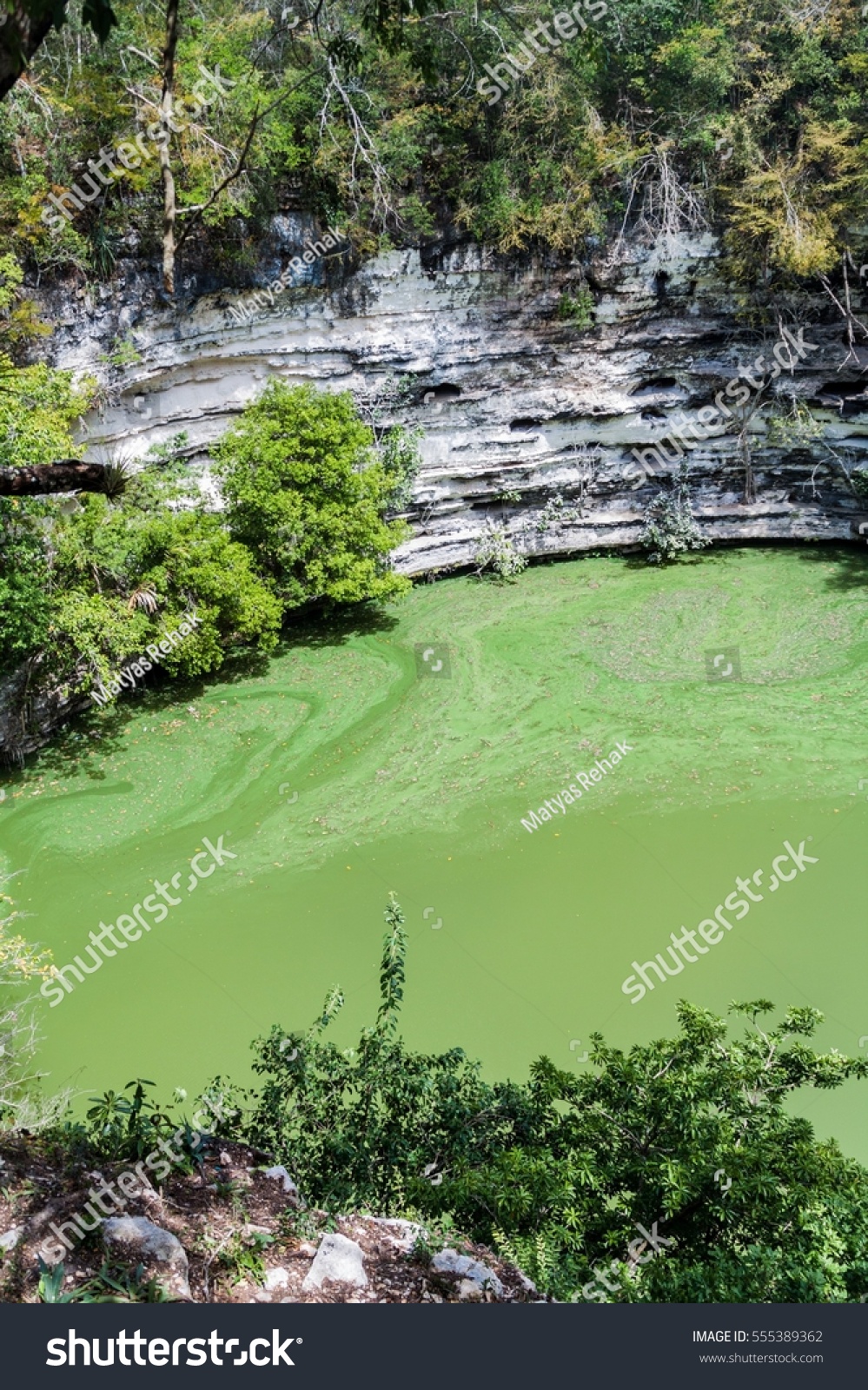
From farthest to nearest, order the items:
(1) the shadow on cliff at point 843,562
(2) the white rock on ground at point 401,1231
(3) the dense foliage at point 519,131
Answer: (1) the shadow on cliff at point 843,562, (3) the dense foliage at point 519,131, (2) the white rock on ground at point 401,1231

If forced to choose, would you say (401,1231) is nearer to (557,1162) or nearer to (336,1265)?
(336,1265)

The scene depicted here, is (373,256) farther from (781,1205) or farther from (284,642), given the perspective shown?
(781,1205)

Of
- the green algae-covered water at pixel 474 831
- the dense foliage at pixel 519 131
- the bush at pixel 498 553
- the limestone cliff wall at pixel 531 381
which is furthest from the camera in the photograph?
the bush at pixel 498 553

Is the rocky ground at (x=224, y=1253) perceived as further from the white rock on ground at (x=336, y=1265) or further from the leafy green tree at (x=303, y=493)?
the leafy green tree at (x=303, y=493)

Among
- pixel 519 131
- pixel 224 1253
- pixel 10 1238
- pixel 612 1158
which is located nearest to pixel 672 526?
pixel 519 131

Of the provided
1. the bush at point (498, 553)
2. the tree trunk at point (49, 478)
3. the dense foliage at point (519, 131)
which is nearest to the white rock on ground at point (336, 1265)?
the tree trunk at point (49, 478)

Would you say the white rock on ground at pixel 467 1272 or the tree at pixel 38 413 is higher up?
the tree at pixel 38 413
